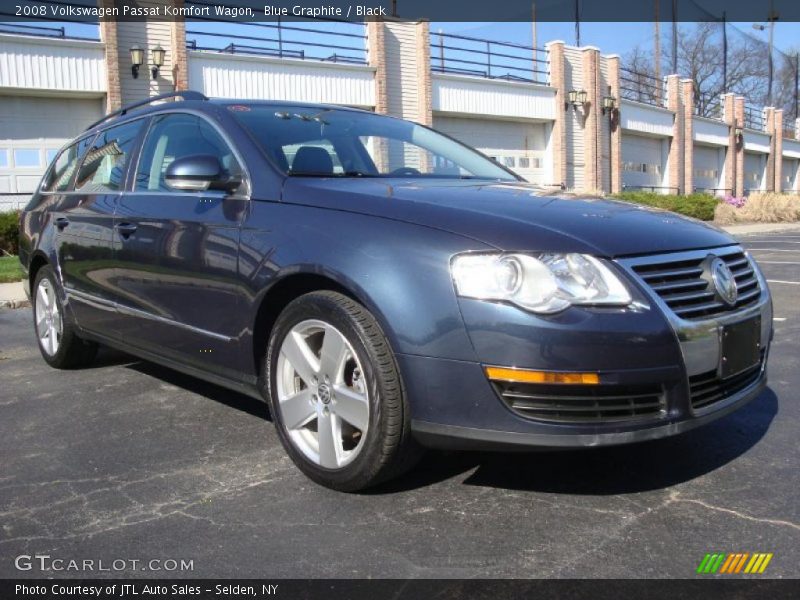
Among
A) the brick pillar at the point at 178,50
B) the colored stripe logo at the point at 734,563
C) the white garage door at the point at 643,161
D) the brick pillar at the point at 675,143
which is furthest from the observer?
the brick pillar at the point at 675,143

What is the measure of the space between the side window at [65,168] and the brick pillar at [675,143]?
35041 millimetres

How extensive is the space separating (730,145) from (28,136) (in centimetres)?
3543

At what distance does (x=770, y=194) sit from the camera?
3022 centimetres

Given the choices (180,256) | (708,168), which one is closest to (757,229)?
(708,168)

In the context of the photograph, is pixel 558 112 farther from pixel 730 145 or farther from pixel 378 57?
pixel 730 145

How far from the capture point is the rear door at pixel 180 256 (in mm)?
3668

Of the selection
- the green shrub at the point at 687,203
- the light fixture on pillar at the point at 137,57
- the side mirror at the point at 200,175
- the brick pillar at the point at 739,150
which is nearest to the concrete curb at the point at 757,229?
the green shrub at the point at 687,203

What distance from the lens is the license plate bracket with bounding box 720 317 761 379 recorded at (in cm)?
303

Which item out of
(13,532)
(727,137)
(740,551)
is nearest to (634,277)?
(740,551)

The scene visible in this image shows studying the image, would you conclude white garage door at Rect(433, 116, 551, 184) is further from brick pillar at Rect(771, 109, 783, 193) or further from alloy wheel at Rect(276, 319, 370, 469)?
brick pillar at Rect(771, 109, 783, 193)

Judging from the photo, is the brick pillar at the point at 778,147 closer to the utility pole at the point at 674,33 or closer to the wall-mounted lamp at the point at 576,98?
the utility pole at the point at 674,33

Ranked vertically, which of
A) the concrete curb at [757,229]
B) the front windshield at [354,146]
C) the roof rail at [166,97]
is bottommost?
the concrete curb at [757,229]

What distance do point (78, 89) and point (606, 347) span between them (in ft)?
62.7

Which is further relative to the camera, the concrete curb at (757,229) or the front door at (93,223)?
the concrete curb at (757,229)
